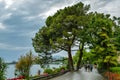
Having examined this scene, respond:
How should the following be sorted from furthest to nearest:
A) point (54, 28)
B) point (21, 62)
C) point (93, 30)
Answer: point (54, 28)
point (93, 30)
point (21, 62)

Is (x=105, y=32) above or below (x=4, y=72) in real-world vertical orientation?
above

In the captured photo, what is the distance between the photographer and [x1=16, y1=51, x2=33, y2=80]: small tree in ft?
147

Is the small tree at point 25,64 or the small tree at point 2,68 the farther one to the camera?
the small tree at point 25,64

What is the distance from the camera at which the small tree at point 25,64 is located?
147 feet

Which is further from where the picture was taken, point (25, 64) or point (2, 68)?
point (25, 64)

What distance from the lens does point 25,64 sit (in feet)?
149

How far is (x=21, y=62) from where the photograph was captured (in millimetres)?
44750

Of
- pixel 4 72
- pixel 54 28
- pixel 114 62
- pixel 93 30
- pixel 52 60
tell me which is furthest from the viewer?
pixel 52 60

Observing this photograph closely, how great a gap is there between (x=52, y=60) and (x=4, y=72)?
2627 inches

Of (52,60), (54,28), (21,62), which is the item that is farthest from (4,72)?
(52,60)

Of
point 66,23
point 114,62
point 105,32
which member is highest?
point 66,23

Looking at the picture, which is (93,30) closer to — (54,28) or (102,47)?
(102,47)

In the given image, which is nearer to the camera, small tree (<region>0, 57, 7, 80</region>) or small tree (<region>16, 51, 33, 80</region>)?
small tree (<region>0, 57, 7, 80</region>)

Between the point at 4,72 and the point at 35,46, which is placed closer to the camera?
the point at 4,72
